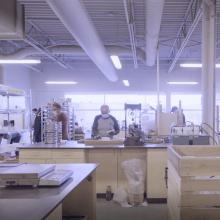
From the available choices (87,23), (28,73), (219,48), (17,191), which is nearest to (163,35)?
(219,48)

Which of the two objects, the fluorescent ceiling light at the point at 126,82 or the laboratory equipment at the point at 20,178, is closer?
the laboratory equipment at the point at 20,178

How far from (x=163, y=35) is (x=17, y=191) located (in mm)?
7243

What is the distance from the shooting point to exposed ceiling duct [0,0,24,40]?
110 inches

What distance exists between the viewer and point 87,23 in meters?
5.46

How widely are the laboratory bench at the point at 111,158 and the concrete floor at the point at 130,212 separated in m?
0.30

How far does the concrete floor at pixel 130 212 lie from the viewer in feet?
15.1

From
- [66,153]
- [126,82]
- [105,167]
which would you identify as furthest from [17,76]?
[105,167]

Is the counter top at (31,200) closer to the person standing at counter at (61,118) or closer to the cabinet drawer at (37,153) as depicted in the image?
the cabinet drawer at (37,153)

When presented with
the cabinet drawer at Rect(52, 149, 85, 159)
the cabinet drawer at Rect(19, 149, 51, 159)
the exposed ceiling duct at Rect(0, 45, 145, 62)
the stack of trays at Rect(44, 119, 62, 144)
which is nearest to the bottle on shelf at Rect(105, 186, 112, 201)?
the cabinet drawer at Rect(52, 149, 85, 159)

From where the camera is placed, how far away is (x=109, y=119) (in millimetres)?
6922

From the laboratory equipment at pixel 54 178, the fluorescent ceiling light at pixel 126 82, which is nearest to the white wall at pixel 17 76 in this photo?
the fluorescent ceiling light at pixel 126 82

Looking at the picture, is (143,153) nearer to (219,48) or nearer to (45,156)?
(45,156)

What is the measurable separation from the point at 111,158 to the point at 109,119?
154 cm

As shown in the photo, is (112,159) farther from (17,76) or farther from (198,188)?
(17,76)
